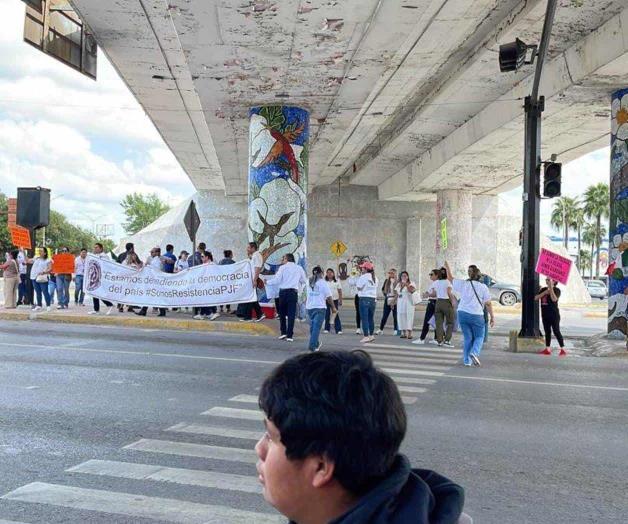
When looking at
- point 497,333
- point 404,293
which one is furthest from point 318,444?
point 497,333

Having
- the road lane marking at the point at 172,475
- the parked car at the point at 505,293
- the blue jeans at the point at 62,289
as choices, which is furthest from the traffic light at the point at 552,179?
the parked car at the point at 505,293

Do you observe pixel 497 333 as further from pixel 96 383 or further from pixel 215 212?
pixel 215 212

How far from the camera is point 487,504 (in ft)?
16.9

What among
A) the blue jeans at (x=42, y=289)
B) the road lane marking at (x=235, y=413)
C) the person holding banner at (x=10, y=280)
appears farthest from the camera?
the blue jeans at (x=42, y=289)

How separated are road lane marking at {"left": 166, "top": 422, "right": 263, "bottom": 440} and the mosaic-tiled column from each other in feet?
37.7

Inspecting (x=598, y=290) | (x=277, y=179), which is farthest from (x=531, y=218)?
(x=598, y=290)

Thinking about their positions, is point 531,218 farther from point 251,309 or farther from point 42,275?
point 42,275

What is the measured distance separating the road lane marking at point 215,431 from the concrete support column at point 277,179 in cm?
1370

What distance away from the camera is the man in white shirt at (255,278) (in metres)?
18.4

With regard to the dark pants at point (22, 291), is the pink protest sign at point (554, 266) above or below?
above

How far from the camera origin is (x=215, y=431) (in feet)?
23.3

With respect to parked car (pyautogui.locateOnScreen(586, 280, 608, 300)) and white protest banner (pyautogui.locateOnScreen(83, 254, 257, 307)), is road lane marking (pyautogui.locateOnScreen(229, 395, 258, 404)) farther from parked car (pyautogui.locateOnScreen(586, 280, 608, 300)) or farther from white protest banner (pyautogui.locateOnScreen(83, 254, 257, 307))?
parked car (pyautogui.locateOnScreen(586, 280, 608, 300))

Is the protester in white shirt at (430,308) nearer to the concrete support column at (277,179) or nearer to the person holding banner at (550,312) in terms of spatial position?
the person holding banner at (550,312)

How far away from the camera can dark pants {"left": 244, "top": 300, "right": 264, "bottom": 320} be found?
19.0 metres
